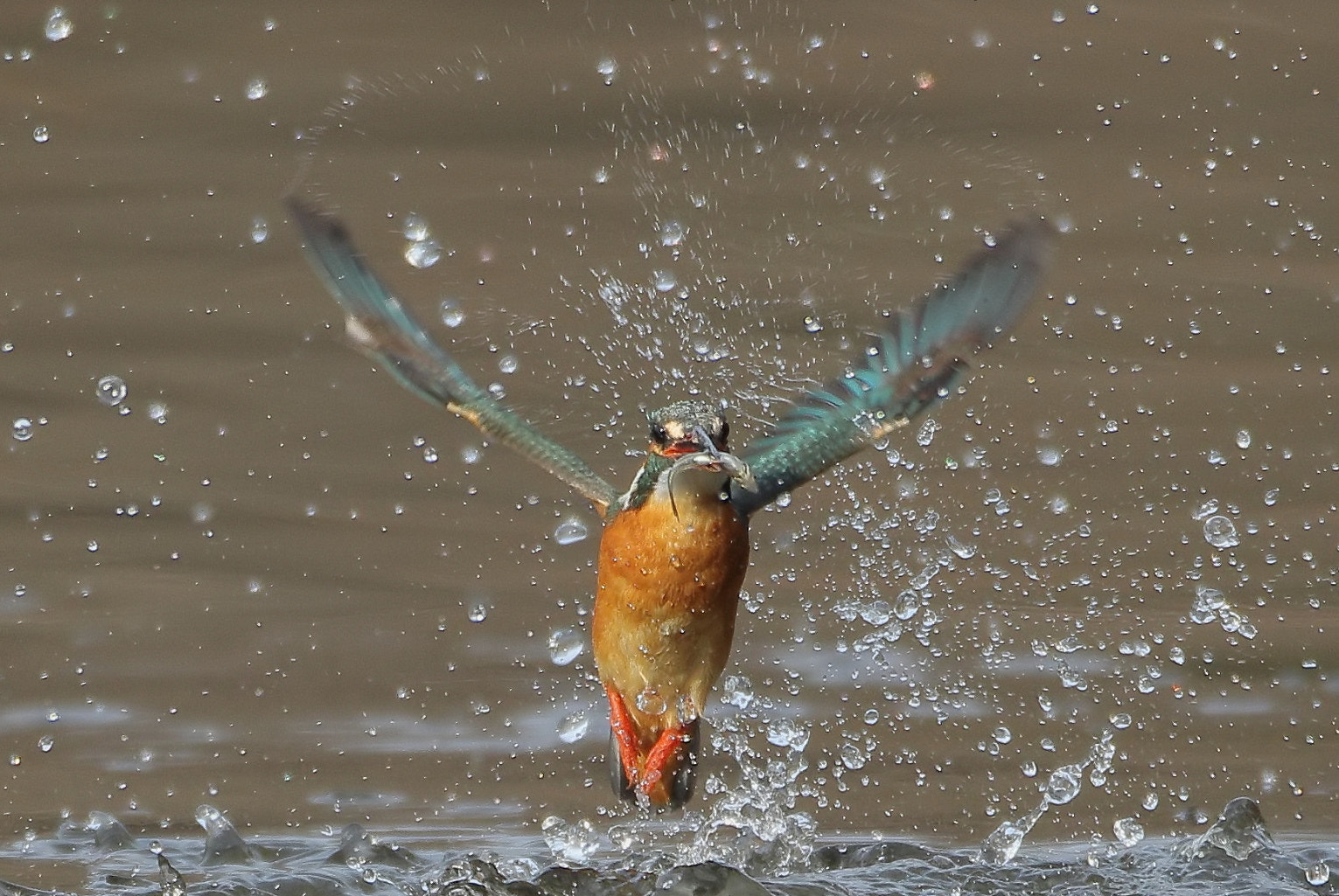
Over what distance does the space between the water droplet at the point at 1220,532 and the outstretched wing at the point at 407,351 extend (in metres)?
2.46

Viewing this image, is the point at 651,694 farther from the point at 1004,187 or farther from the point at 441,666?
the point at 1004,187

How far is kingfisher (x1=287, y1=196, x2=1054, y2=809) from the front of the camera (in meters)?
3.21

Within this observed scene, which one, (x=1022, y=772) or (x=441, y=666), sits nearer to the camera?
(x=1022, y=772)

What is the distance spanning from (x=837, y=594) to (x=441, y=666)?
1118 millimetres

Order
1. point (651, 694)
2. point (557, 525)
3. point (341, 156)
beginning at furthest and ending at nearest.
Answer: point (341, 156) → point (557, 525) → point (651, 694)

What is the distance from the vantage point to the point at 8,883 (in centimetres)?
338

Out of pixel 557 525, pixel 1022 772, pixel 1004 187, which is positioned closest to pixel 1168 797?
pixel 1022 772

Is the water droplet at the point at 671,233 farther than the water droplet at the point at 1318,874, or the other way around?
the water droplet at the point at 671,233

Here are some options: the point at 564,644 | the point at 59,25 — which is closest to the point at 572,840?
the point at 564,644

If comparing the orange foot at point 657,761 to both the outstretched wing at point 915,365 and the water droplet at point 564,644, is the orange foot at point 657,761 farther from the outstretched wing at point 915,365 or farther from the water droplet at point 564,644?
the water droplet at point 564,644

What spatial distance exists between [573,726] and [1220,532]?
2.11 m

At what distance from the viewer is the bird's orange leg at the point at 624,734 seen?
3449mm

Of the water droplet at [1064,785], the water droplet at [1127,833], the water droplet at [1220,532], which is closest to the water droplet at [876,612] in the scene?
the water droplet at [1220,532]

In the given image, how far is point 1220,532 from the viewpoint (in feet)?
17.9
